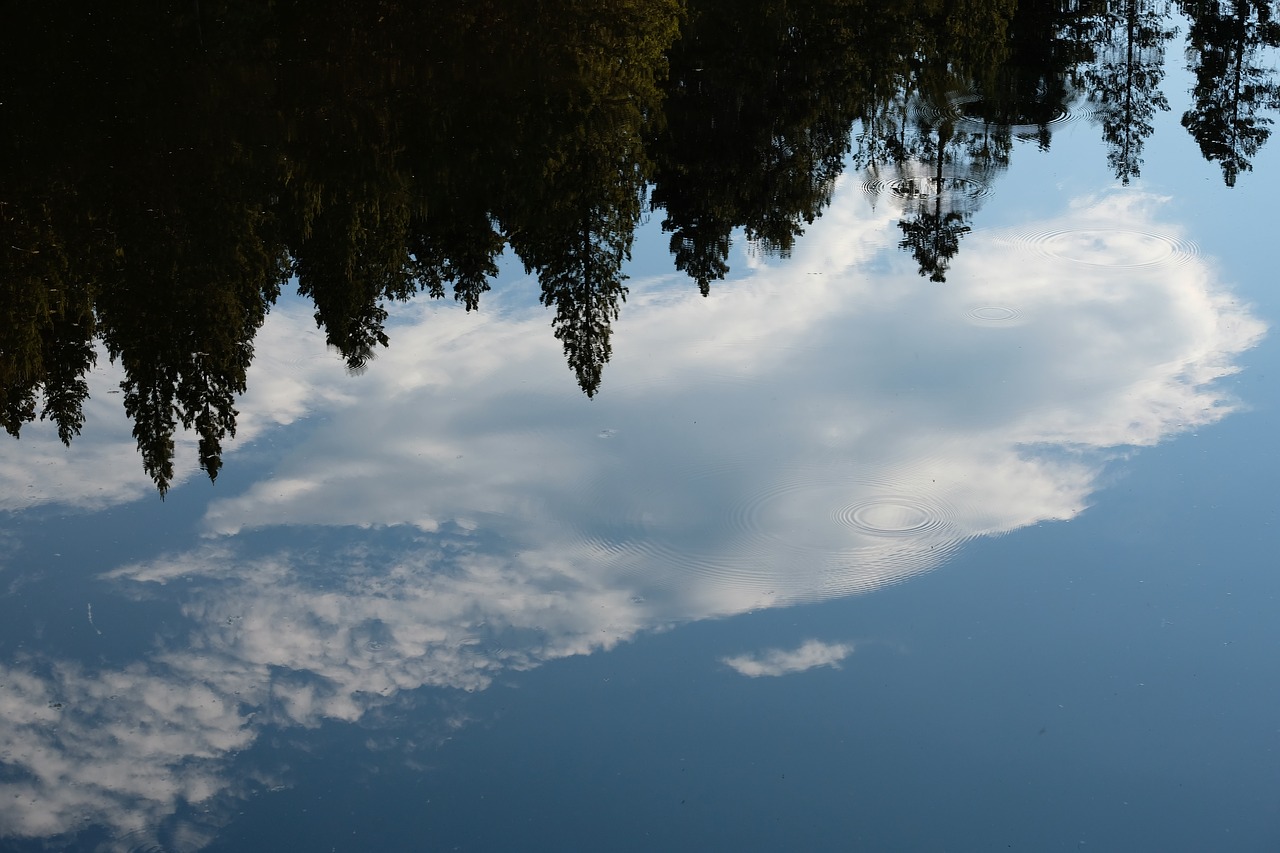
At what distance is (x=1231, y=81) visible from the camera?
15.6m

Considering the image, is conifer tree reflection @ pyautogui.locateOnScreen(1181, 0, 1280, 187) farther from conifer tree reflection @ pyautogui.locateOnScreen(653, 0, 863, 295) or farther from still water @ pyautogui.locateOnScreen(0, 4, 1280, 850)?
conifer tree reflection @ pyautogui.locateOnScreen(653, 0, 863, 295)

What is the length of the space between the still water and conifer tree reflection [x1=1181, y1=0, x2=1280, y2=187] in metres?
2.86

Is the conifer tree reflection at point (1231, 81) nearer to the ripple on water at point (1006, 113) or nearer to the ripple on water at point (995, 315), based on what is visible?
the ripple on water at point (1006, 113)

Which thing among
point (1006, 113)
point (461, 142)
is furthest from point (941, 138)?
point (461, 142)

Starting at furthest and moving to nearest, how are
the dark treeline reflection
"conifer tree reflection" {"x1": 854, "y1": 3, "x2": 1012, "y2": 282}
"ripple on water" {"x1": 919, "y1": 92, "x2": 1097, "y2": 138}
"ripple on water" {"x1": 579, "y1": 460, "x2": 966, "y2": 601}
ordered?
"ripple on water" {"x1": 919, "y1": 92, "x2": 1097, "y2": 138}, "conifer tree reflection" {"x1": 854, "y1": 3, "x2": 1012, "y2": 282}, the dark treeline reflection, "ripple on water" {"x1": 579, "y1": 460, "x2": 966, "y2": 601}

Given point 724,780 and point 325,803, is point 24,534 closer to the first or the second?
point 325,803

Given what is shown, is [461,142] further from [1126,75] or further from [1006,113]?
[1126,75]

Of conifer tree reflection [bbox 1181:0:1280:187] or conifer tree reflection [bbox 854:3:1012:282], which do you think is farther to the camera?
conifer tree reflection [bbox 1181:0:1280:187]

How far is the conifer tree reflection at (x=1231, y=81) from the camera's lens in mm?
13719

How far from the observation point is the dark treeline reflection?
10633 mm

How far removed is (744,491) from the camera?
8.21 m

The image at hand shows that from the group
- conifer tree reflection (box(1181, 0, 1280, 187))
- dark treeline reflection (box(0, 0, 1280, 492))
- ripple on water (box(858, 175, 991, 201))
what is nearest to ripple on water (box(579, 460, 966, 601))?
dark treeline reflection (box(0, 0, 1280, 492))

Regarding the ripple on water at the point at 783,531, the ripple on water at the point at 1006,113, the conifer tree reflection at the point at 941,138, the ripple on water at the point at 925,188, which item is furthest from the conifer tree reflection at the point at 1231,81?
the ripple on water at the point at 783,531

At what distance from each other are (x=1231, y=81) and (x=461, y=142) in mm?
9180
